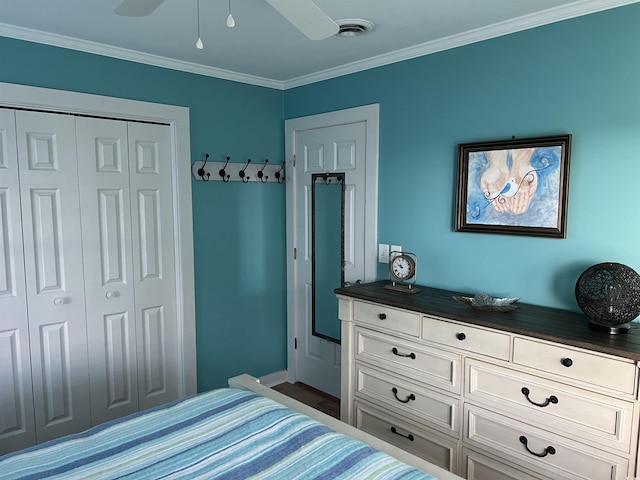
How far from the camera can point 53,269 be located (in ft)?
8.64

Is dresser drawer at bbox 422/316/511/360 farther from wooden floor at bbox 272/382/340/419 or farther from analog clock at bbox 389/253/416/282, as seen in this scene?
wooden floor at bbox 272/382/340/419

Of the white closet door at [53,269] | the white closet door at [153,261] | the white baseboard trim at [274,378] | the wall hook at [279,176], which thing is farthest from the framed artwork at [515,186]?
the white closet door at [53,269]

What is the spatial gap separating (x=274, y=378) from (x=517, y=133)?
8.39ft

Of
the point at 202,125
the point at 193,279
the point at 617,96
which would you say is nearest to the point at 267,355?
the point at 193,279

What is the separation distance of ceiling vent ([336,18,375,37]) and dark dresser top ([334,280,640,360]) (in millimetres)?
1382

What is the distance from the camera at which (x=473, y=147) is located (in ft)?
8.13

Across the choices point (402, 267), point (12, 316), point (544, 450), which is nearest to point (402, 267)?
point (402, 267)

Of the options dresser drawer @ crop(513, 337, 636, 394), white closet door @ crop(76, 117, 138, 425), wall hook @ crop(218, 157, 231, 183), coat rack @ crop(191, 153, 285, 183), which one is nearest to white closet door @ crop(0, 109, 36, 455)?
white closet door @ crop(76, 117, 138, 425)

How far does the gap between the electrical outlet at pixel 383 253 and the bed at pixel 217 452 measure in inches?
56.4

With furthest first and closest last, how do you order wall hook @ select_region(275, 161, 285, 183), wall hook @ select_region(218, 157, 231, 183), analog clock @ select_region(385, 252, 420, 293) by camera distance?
wall hook @ select_region(275, 161, 285, 183)
wall hook @ select_region(218, 157, 231, 183)
analog clock @ select_region(385, 252, 420, 293)

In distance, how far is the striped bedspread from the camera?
→ 133 centimetres

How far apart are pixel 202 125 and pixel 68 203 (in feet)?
3.28

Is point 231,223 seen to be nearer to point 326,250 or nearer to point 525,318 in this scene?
point 326,250

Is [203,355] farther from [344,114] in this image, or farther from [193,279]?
[344,114]
